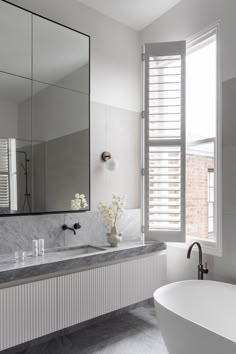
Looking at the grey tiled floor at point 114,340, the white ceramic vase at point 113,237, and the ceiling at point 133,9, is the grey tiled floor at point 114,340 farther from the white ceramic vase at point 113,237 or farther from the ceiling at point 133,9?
the ceiling at point 133,9

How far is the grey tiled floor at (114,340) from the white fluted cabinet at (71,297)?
22 cm

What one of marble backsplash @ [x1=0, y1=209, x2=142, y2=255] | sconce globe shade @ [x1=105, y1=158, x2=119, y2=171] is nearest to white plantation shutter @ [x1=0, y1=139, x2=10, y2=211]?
marble backsplash @ [x1=0, y1=209, x2=142, y2=255]

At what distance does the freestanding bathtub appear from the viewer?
172cm

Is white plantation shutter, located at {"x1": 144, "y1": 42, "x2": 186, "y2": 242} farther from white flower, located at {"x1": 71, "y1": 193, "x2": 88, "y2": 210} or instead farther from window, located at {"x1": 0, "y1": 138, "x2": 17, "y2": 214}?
window, located at {"x1": 0, "y1": 138, "x2": 17, "y2": 214}

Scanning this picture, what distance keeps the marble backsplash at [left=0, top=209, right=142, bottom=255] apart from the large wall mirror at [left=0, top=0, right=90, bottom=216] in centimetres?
9

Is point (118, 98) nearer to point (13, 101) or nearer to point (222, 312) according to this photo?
point (13, 101)

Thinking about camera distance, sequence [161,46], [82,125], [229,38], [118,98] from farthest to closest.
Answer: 1. [118,98]
2. [161,46]
3. [82,125]
4. [229,38]

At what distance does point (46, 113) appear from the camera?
8.34 feet

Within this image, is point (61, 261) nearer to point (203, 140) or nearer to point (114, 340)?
point (114, 340)

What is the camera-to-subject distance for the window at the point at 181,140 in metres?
2.79

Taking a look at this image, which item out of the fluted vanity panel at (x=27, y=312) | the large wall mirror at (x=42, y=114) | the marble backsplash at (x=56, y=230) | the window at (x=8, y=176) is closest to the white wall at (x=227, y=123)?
the marble backsplash at (x=56, y=230)

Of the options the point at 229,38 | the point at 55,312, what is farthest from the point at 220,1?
the point at 55,312

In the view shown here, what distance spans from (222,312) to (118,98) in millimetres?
2312

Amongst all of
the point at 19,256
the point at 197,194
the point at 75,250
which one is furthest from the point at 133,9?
the point at 19,256
